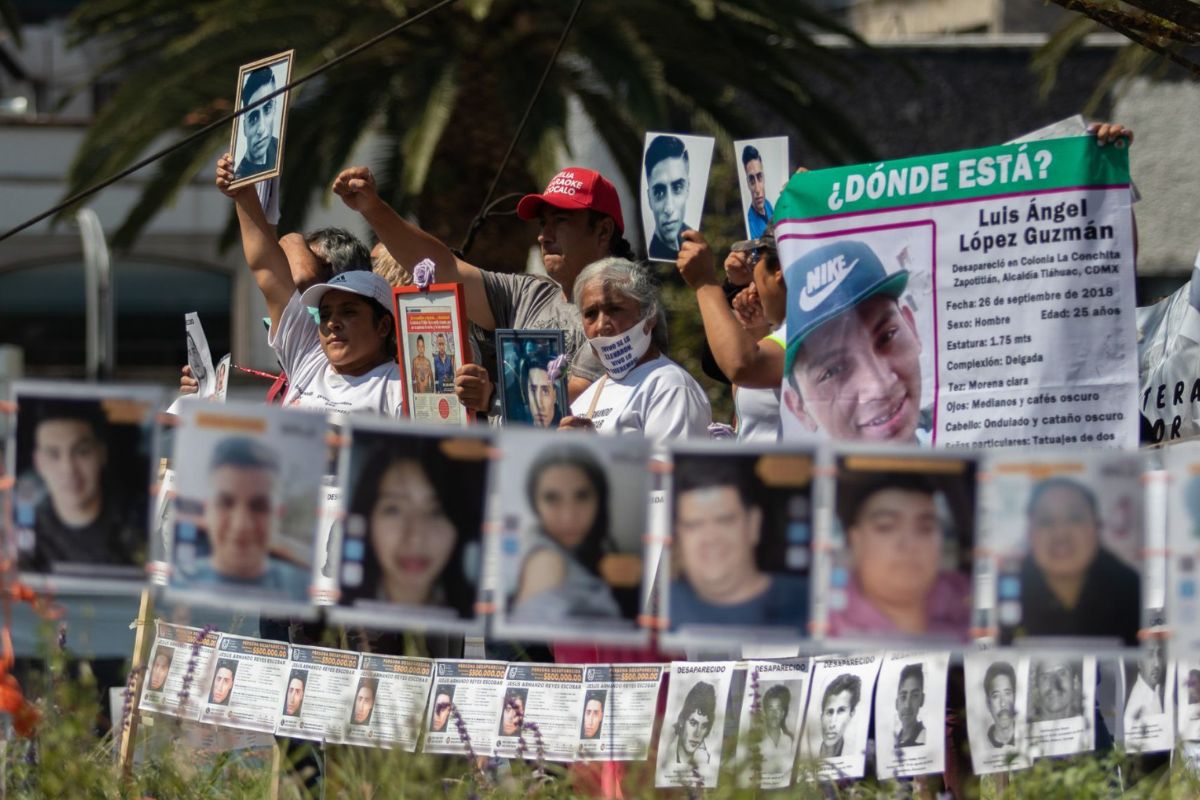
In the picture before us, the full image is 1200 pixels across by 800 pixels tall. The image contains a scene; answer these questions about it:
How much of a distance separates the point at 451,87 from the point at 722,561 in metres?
7.77

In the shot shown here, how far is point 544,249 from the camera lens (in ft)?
18.0

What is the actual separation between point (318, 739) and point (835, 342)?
1494mm

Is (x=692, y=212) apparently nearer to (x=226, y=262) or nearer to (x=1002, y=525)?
(x=1002, y=525)

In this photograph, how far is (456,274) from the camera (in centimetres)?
539

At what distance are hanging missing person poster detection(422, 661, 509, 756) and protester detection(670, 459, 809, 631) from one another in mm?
1269

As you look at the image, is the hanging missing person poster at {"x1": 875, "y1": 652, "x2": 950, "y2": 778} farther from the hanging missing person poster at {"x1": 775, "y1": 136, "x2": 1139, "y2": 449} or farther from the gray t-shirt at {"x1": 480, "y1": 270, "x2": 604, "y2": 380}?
the gray t-shirt at {"x1": 480, "y1": 270, "x2": 604, "y2": 380}

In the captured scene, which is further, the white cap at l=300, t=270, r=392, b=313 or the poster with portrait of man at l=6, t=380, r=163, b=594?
the white cap at l=300, t=270, r=392, b=313

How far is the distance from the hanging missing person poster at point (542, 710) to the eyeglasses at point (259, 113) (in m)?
1.73

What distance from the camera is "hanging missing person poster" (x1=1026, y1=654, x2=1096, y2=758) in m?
4.05

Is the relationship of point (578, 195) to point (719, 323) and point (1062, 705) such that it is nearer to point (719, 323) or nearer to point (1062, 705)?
point (719, 323)

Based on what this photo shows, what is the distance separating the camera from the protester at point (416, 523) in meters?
3.08

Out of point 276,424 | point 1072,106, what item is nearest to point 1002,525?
point 276,424

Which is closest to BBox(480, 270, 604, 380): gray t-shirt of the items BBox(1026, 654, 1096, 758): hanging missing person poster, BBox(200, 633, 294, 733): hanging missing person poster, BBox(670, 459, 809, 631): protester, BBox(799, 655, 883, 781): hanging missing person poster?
BBox(200, 633, 294, 733): hanging missing person poster

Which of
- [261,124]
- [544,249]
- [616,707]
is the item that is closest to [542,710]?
[616,707]
